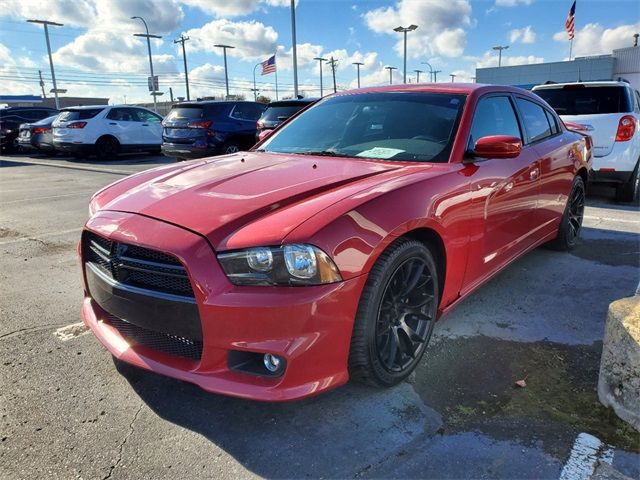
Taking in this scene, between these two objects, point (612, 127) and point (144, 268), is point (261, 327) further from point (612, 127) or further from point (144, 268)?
point (612, 127)

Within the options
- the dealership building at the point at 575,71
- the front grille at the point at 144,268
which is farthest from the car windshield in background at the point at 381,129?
the dealership building at the point at 575,71

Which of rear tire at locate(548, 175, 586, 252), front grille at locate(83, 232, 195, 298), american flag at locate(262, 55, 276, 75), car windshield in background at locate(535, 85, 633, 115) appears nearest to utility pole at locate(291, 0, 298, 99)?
american flag at locate(262, 55, 276, 75)

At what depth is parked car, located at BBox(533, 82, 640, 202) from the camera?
274 inches

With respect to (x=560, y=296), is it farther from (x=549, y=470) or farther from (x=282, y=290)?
(x=282, y=290)

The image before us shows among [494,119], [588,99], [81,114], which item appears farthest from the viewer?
[81,114]

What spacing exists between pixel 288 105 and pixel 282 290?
9.06 m

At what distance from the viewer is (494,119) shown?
368 centimetres

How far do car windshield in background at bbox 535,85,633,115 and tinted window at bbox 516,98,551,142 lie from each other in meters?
3.38

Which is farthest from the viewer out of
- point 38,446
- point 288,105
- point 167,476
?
point 288,105

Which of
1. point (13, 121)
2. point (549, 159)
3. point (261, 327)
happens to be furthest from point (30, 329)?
point (13, 121)

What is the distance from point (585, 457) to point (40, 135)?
18.6 metres

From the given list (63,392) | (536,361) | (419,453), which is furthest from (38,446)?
(536,361)

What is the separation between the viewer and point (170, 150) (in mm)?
11734

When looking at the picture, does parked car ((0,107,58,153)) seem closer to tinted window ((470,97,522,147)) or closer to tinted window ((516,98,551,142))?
tinted window ((516,98,551,142))
